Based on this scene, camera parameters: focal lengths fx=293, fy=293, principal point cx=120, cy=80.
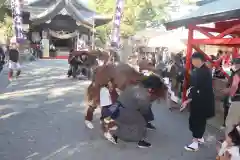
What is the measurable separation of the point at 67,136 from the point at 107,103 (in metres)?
0.93

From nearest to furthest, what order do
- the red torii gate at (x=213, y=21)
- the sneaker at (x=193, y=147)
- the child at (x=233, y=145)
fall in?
1. the child at (x=233, y=145)
2. the sneaker at (x=193, y=147)
3. the red torii gate at (x=213, y=21)

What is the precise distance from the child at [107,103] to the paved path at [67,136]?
24 centimetres

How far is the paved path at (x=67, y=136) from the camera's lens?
4.38 metres

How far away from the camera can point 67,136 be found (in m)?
5.13

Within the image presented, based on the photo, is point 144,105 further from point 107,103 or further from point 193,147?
point 193,147

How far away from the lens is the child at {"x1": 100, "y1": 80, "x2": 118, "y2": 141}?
4.86 metres

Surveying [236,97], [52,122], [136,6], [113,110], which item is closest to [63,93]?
[52,122]

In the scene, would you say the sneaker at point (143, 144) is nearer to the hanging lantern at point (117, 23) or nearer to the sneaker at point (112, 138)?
the sneaker at point (112, 138)

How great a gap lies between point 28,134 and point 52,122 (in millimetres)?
844

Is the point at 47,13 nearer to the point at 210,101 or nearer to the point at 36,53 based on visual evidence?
the point at 36,53

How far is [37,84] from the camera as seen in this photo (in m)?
10.8

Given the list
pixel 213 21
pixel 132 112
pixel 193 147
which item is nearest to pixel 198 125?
pixel 193 147

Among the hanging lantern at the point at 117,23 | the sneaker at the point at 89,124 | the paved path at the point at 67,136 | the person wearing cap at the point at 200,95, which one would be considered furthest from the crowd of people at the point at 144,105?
the hanging lantern at the point at 117,23

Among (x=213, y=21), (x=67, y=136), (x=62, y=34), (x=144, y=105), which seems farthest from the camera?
(x=62, y=34)
